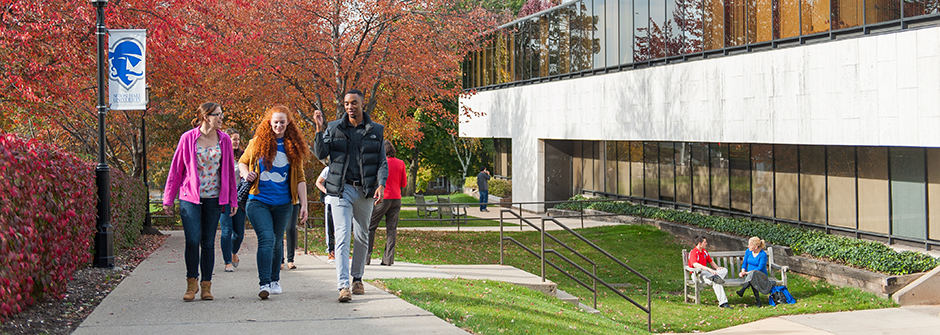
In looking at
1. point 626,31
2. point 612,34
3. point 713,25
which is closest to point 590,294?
point 713,25

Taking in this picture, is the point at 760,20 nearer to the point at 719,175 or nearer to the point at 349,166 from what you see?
the point at 719,175

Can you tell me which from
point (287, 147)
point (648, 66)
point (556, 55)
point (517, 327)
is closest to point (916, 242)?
point (648, 66)

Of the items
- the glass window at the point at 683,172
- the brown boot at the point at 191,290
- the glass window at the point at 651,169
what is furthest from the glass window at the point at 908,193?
the brown boot at the point at 191,290

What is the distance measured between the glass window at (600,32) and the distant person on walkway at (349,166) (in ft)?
64.0

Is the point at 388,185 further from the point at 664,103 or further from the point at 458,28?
the point at 664,103

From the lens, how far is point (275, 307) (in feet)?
23.2

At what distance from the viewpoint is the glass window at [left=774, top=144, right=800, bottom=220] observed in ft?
61.6

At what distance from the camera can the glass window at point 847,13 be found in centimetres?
1606

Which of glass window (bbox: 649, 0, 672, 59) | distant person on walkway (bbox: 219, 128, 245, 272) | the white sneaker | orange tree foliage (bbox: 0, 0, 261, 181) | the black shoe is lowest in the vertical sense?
the black shoe

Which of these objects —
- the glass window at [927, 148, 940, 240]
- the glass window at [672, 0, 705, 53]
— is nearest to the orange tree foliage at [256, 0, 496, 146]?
the glass window at [672, 0, 705, 53]

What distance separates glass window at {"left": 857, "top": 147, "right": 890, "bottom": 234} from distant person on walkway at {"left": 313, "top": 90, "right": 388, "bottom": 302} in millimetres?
12905

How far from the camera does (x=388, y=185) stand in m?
10.7

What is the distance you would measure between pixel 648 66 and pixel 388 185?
47.9 feet

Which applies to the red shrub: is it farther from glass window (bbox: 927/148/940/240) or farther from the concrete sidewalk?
glass window (bbox: 927/148/940/240)
